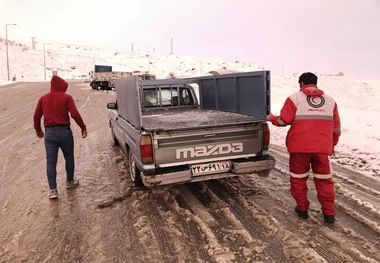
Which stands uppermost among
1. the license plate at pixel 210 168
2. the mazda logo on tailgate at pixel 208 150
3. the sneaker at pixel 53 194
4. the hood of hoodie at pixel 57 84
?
the hood of hoodie at pixel 57 84

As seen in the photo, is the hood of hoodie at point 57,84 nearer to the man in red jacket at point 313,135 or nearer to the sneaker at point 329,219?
the man in red jacket at point 313,135

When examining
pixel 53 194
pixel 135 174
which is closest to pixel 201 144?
pixel 135 174

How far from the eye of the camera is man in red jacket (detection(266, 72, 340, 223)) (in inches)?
152

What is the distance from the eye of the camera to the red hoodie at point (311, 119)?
387 cm

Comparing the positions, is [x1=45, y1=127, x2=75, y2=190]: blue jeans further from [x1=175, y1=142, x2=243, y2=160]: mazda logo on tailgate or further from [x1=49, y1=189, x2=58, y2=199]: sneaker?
[x1=175, y1=142, x2=243, y2=160]: mazda logo on tailgate

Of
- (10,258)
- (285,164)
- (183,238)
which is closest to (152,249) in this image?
(183,238)

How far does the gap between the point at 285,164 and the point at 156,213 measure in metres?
3.45

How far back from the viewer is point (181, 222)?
13.2 ft

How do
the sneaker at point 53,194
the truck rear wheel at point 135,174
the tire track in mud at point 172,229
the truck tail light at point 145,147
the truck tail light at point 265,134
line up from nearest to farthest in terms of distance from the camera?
the tire track in mud at point 172,229 < the truck tail light at point 145,147 < the truck tail light at point 265,134 < the sneaker at point 53,194 < the truck rear wheel at point 135,174

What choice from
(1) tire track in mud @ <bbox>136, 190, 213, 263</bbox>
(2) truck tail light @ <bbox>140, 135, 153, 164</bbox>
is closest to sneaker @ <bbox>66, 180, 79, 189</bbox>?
(1) tire track in mud @ <bbox>136, 190, 213, 263</bbox>

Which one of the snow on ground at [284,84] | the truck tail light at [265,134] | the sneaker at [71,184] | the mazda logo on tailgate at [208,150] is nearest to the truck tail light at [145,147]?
the mazda logo on tailgate at [208,150]

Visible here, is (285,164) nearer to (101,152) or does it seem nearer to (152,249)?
(152,249)

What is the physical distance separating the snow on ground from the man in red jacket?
2472mm

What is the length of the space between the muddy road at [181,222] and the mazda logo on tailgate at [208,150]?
63 cm
